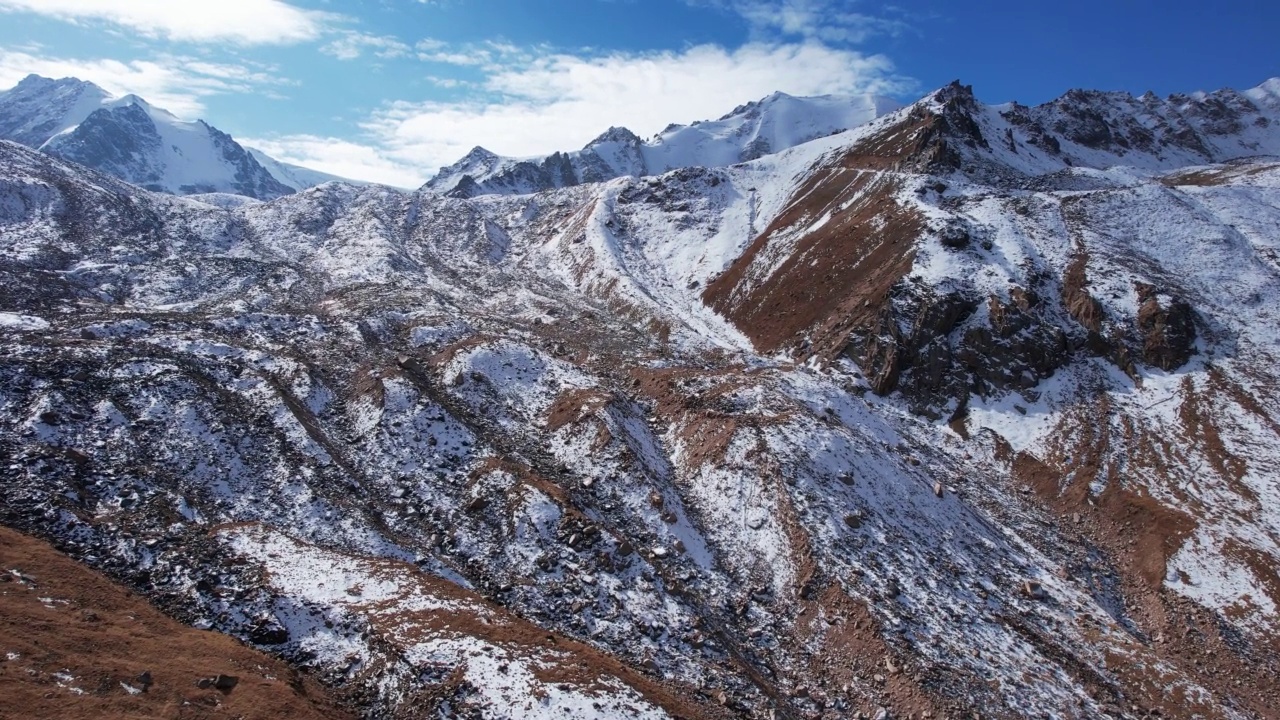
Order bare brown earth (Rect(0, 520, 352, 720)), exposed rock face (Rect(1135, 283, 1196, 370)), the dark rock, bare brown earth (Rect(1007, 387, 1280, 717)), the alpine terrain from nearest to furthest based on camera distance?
bare brown earth (Rect(0, 520, 352, 720))
the dark rock
the alpine terrain
bare brown earth (Rect(1007, 387, 1280, 717))
exposed rock face (Rect(1135, 283, 1196, 370))

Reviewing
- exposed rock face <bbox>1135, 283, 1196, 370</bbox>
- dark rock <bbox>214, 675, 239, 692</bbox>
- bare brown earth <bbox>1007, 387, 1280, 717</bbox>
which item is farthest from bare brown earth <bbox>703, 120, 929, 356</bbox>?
dark rock <bbox>214, 675, 239, 692</bbox>

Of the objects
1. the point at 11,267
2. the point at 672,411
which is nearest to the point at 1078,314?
the point at 672,411

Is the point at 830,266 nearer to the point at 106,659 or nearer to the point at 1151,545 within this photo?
the point at 1151,545

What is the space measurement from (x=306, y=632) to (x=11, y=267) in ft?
186

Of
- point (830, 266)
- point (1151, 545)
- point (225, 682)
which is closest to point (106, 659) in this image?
point (225, 682)

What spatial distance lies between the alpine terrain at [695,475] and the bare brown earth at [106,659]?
0.43 feet

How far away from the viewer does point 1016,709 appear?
20500 millimetres

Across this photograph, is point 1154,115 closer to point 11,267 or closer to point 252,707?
point 252,707

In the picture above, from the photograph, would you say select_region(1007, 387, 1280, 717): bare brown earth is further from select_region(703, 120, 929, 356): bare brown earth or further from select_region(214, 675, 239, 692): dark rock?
select_region(214, 675, 239, 692): dark rock

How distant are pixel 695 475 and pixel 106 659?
2401 centimetres

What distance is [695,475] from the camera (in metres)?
32.2

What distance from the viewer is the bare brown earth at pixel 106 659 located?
13.7m

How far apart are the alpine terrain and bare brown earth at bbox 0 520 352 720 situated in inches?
5.1

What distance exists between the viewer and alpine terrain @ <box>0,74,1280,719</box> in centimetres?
1962
